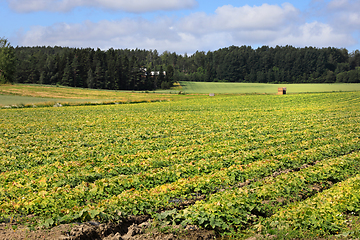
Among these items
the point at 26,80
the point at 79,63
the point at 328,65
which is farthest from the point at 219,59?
the point at 26,80

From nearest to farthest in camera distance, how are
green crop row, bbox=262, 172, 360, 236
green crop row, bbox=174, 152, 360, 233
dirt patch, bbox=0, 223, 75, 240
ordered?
dirt patch, bbox=0, 223, 75, 240
green crop row, bbox=262, 172, 360, 236
green crop row, bbox=174, 152, 360, 233

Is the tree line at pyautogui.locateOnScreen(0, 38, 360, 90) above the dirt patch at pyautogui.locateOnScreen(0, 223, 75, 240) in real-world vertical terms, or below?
above

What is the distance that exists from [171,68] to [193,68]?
6449cm

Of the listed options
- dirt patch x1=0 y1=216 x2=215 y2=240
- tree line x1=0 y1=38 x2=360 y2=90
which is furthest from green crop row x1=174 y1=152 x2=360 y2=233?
tree line x1=0 y1=38 x2=360 y2=90

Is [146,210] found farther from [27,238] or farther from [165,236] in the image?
[27,238]

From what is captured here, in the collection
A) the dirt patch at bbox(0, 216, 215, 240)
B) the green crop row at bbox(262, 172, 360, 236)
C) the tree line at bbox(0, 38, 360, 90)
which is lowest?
the dirt patch at bbox(0, 216, 215, 240)

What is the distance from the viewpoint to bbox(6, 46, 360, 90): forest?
4855 inches

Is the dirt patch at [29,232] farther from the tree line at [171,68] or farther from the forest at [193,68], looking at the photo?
the forest at [193,68]

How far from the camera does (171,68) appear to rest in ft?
449

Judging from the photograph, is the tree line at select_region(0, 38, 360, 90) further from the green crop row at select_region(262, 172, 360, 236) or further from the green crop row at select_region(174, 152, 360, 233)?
the green crop row at select_region(262, 172, 360, 236)

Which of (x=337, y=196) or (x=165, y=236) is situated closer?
(x=165, y=236)

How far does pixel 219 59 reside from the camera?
613 ft

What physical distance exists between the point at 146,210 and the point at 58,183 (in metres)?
3.87

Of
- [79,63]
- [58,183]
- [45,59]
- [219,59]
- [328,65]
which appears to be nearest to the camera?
[58,183]
